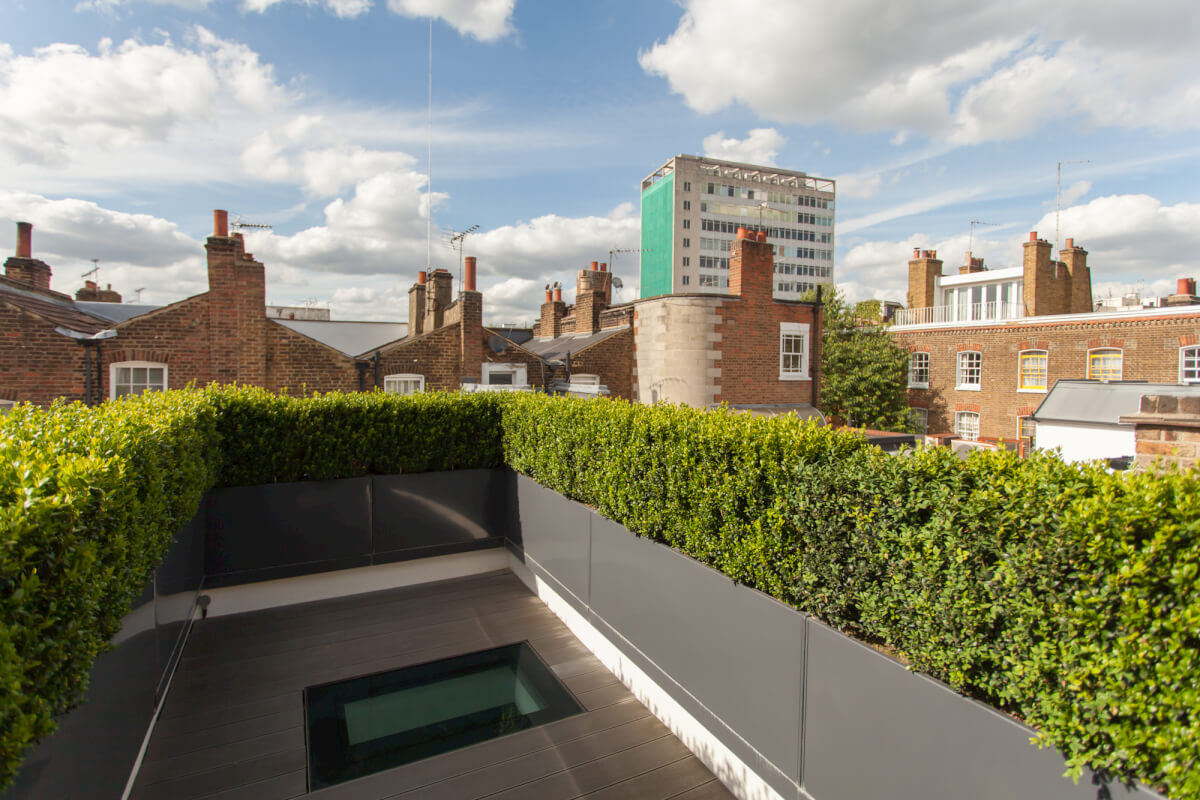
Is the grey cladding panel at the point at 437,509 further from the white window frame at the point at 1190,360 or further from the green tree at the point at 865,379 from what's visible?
the white window frame at the point at 1190,360

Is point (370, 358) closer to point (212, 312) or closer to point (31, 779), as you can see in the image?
point (212, 312)

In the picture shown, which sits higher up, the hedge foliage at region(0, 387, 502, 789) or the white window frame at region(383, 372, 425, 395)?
the white window frame at region(383, 372, 425, 395)

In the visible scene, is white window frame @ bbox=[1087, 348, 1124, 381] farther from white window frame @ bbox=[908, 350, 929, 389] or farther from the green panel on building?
the green panel on building

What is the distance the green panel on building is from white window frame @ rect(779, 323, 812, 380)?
210ft

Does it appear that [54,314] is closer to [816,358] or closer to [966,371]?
[816,358]

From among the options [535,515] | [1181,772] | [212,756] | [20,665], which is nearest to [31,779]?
[20,665]

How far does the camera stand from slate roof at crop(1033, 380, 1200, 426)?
413 inches

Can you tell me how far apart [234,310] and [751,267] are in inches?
503

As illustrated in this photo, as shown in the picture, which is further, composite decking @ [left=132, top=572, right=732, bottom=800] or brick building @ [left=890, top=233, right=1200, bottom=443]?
brick building @ [left=890, top=233, right=1200, bottom=443]

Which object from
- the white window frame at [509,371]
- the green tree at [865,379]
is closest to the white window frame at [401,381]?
the white window frame at [509,371]

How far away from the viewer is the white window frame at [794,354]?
52.5 ft

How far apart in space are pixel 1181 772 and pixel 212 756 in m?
5.49

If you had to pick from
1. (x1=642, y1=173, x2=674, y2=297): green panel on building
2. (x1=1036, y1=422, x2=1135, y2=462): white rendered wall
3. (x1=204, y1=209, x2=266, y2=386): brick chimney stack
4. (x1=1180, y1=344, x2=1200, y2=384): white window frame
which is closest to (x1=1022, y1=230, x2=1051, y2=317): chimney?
(x1=1180, y1=344, x2=1200, y2=384): white window frame

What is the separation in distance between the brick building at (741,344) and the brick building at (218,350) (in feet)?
15.3
